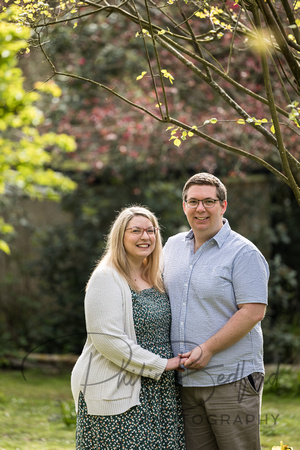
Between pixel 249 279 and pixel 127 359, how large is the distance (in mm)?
680

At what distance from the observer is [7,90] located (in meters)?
6.36

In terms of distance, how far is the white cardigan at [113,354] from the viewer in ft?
8.80

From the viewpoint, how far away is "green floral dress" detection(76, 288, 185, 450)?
271 cm

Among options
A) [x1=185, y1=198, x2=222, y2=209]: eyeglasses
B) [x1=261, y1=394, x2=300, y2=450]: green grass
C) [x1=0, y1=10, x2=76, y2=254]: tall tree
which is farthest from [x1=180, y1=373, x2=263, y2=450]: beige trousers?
[x1=0, y1=10, x2=76, y2=254]: tall tree

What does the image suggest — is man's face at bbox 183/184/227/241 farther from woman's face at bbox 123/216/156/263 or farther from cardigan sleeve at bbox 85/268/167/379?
cardigan sleeve at bbox 85/268/167/379

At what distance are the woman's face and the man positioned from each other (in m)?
0.22

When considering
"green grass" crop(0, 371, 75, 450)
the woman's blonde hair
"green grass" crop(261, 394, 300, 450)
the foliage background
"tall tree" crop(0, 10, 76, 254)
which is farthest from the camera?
the foliage background

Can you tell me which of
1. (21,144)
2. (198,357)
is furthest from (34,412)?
(198,357)

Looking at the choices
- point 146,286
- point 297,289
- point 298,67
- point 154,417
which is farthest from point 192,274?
point 297,289

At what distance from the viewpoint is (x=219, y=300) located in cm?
277

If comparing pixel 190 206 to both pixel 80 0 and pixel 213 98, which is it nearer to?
pixel 80 0

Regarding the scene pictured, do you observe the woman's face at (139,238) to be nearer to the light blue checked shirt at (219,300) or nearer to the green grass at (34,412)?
the light blue checked shirt at (219,300)

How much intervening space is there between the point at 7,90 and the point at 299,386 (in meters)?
4.46

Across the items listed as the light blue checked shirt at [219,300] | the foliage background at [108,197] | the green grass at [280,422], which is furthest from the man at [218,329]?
the foliage background at [108,197]
